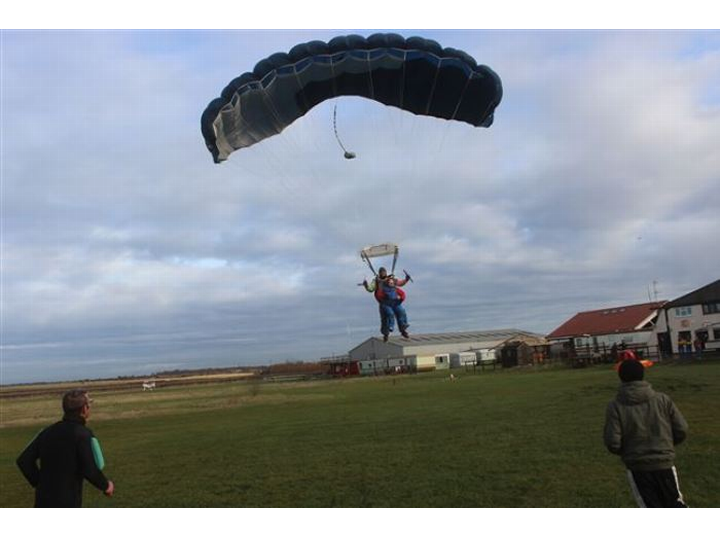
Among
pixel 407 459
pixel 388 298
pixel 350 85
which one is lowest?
pixel 407 459

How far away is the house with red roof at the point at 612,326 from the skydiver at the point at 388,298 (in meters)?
47.4

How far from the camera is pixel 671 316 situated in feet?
164

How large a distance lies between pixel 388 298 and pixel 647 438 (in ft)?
26.5

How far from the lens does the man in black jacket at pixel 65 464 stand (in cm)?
480

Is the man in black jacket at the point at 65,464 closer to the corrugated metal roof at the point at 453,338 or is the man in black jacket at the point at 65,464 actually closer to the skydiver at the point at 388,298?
the skydiver at the point at 388,298

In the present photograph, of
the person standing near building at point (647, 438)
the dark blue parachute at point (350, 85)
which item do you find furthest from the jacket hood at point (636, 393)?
the dark blue parachute at point (350, 85)

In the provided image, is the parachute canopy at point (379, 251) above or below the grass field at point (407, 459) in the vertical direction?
above

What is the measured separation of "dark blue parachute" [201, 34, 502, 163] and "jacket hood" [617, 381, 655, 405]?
7571mm

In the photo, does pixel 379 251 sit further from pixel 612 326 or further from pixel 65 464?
pixel 612 326

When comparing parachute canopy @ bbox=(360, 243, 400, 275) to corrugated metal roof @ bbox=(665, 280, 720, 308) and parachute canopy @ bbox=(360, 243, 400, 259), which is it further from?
corrugated metal roof @ bbox=(665, 280, 720, 308)

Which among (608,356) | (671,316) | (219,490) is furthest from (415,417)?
(671,316)

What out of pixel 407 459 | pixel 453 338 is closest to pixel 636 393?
pixel 407 459

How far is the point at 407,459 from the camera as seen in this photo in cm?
1178
